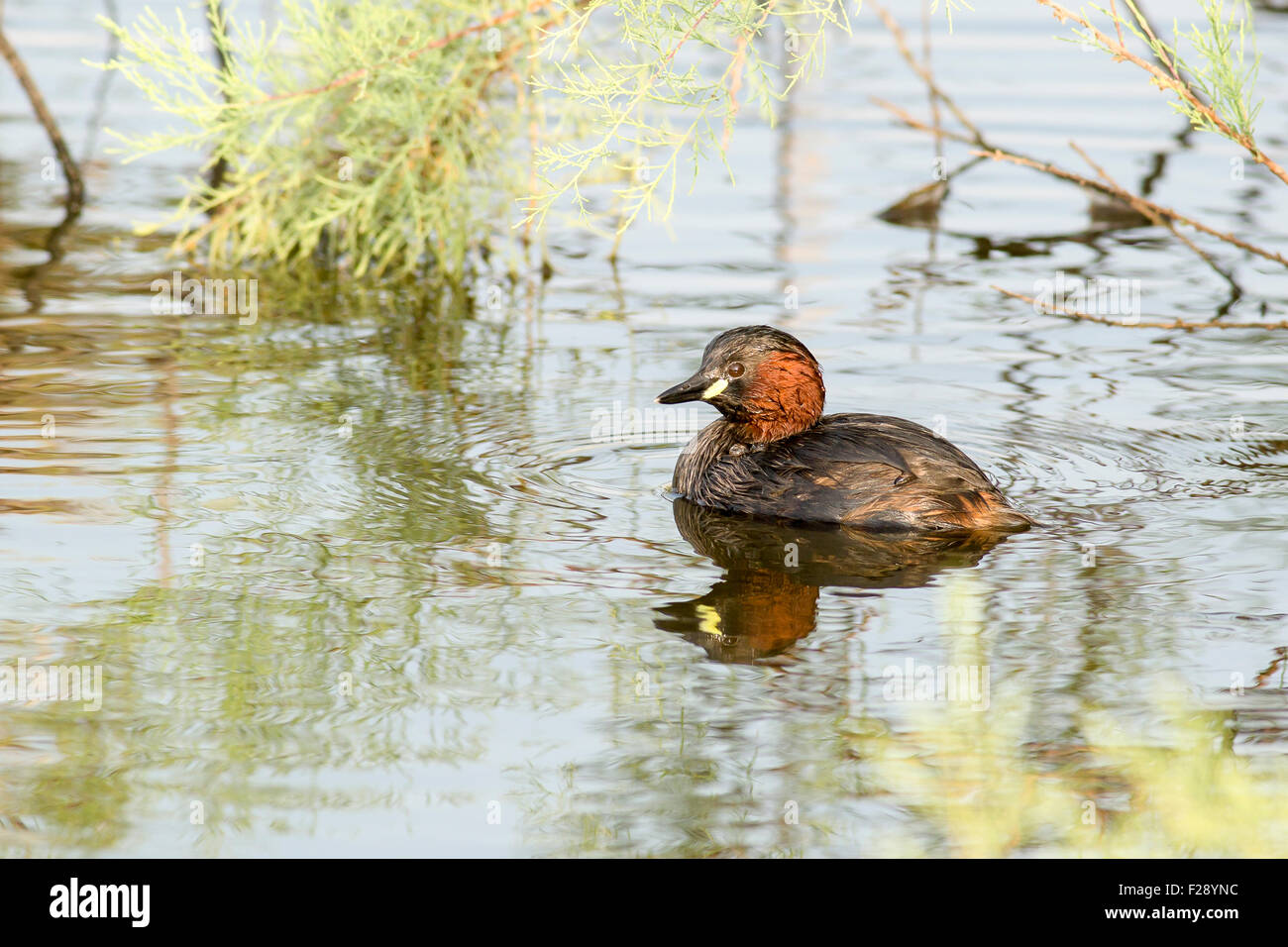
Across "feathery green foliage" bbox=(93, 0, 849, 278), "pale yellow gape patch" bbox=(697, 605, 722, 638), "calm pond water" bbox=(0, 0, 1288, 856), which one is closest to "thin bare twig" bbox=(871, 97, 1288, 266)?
"calm pond water" bbox=(0, 0, 1288, 856)

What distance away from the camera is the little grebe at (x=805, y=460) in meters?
7.64

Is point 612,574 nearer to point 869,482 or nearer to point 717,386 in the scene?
point 869,482

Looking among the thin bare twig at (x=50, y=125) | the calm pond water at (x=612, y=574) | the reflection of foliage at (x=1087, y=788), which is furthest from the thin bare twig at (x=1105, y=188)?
the thin bare twig at (x=50, y=125)

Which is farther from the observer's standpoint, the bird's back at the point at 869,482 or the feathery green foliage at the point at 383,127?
the feathery green foliage at the point at 383,127

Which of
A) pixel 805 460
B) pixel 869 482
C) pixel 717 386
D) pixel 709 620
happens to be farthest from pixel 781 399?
pixel 709 620

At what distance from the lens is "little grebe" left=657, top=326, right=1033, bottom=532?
764 centimetres

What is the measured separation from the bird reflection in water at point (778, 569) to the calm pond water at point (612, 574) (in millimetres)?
24

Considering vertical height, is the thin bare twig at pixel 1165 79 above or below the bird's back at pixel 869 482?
above

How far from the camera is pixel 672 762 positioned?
18.2ft

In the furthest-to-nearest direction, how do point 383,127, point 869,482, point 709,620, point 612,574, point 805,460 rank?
point 383,127
point 805,460
point 869,482
point 612,574
point 709,620

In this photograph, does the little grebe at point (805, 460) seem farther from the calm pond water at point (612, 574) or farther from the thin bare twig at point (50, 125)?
the thin bare twig at point (50, 125)

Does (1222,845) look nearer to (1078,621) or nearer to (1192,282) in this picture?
(1078,621)

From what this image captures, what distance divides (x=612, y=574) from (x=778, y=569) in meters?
0.68

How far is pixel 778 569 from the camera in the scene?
7.36m
